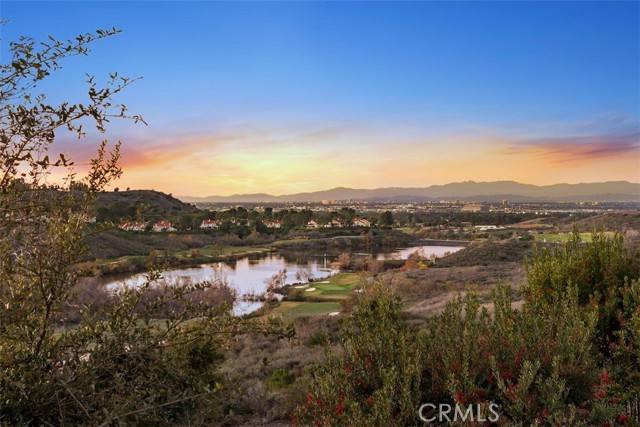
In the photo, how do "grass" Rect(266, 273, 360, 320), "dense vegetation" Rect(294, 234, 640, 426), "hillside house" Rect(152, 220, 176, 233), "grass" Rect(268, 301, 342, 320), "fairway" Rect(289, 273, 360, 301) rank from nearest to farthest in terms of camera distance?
"dense vegetation" Rect(294, 234, 640, 426) < "grass" Rect(268, 301, 342, 320) < "grass" Rect(266, 273, 360, 320) < "fairway" Rect(289, 273, 360, 301) < "hillside house" Rect(152, 220, 176, 233)

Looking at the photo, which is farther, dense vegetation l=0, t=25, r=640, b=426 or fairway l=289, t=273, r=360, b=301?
fairway l=289, t=273, r=360, b=301

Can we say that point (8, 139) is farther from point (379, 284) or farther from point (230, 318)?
point (379, 284)

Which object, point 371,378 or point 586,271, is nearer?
point 371,378

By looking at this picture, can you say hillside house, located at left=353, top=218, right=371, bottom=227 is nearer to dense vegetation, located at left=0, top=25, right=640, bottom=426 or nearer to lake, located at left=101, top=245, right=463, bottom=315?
lake, located at left=101, top=245, right=463, bottom=315

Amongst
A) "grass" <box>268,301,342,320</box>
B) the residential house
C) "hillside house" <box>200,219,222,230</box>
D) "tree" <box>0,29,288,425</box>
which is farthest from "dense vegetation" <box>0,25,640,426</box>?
the residential house

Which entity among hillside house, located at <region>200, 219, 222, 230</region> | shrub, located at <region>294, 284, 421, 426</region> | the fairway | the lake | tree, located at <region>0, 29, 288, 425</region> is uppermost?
tree, located at <region>0, 29, 288, 425</region>

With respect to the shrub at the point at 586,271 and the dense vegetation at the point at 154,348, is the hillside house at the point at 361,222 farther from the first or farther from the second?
the dense vegetation at the point at 154,348

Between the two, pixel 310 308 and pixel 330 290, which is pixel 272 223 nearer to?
pixel 330 290

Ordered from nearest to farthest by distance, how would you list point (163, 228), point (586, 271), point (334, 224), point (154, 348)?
point (154, 348) → point (586, 271) → point (163, 228) → point (334, 224)

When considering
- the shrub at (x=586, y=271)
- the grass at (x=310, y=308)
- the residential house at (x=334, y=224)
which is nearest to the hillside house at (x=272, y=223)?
the residential house at (x=334, y=224)

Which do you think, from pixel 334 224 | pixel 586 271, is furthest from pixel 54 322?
pixel 334 224


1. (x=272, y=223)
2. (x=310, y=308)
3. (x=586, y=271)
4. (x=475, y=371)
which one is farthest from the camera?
(x=272, y=223)

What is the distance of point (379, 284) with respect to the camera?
5684mm

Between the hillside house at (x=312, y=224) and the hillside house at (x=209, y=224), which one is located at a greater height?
the hillside house at (x=209, y=224)
